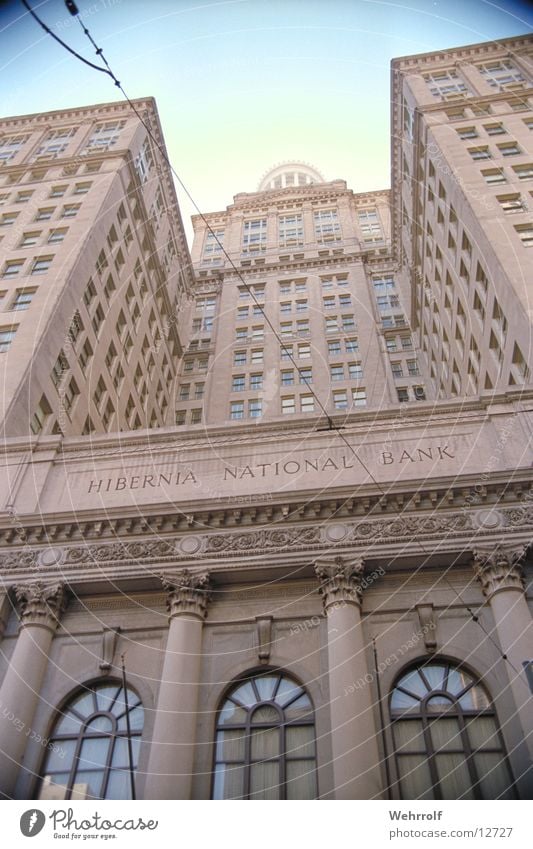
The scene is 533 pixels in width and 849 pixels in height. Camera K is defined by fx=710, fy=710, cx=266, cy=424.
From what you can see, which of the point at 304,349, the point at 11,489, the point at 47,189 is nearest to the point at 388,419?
the point at 11,489

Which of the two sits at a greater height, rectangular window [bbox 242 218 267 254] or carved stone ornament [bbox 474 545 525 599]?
rectangular window [bbox 242 218 267 254]

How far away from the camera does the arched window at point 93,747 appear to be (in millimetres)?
19641

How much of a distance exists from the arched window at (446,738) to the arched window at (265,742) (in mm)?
2595

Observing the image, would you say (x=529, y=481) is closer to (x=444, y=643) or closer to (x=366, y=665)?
(x=444, y=643)

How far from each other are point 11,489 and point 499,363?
2384cm

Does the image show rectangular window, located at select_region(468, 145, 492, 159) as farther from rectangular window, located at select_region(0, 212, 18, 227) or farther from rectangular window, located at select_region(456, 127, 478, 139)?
rectangular window, located at select_region(0, 212, 18, 227)

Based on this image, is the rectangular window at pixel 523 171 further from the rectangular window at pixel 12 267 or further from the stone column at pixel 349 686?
the rectangular window at pixel 12 267

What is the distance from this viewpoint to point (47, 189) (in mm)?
49969

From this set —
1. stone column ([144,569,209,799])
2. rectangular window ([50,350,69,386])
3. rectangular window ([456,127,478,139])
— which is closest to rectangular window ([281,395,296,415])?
rectangular window ([50,350,69,386])

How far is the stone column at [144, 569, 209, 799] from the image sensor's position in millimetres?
18625

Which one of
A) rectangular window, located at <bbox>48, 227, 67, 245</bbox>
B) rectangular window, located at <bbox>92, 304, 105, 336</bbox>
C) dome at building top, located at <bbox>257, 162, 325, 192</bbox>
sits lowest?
rectangular window, located at <bbox>92, 304, 105, 336</bbox>

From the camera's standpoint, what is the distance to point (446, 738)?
64.7 feet

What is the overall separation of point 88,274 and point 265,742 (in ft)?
99.8

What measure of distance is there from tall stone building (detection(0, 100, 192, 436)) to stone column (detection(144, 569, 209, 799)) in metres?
12.2
